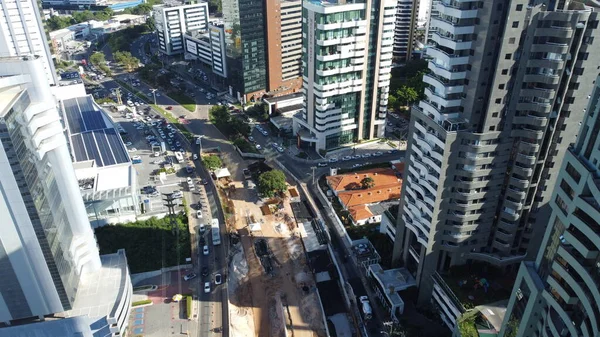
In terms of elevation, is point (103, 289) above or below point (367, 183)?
above

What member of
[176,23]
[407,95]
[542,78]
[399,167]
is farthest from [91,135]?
[176,23]

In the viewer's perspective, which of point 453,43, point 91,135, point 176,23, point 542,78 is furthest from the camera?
point 176,23

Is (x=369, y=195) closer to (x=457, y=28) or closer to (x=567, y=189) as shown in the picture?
(x=457, y=28)

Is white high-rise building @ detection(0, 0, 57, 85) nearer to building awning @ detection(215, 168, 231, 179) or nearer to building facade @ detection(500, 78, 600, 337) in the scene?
building awning @ detection(215, 168, 231, 179)

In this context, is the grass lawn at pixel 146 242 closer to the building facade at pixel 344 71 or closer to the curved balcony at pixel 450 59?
the building facade at pixel 344 71

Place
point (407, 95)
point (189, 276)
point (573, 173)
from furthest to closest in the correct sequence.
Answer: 1. point (407, 95)
2. point (189, 276)
3. point (573, 173)

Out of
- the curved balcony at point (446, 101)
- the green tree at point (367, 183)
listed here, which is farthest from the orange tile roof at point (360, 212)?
the curved balcony at point (446, 101)
